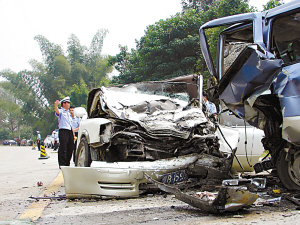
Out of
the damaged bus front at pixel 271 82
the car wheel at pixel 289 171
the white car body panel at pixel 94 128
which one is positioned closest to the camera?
the damaged bus front at pixel 271 82

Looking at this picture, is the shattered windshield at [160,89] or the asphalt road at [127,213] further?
the shattered windshield at [160,89]

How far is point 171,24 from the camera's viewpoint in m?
22.8

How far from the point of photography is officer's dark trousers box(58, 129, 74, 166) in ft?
23.3

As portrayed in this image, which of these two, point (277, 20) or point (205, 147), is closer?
point (277, 20)

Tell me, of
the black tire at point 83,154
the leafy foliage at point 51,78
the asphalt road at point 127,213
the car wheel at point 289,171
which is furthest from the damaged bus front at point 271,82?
the leafy foliage at point 51,78

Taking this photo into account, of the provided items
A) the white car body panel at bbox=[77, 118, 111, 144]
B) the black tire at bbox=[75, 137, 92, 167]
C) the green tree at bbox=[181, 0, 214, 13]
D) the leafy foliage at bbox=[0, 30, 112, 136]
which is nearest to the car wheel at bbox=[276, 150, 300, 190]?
the white car body panel at bbox=[77, 118, 111, 144]

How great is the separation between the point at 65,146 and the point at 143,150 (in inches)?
123

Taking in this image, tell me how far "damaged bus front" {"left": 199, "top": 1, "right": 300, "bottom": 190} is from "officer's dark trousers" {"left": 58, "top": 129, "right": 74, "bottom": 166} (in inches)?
144

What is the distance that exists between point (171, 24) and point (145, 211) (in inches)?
814

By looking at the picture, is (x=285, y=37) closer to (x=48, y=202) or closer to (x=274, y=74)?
(x=274, y=74)

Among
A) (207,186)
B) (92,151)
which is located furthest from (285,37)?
(92,151)

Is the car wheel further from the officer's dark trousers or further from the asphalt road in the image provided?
the officer's dark trousers

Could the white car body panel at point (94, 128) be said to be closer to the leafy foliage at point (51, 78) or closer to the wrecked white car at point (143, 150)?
the wrecked white car at point (143, 150)

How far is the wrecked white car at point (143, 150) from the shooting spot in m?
4.24
